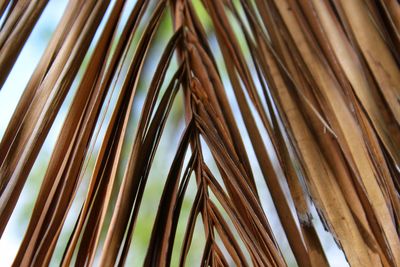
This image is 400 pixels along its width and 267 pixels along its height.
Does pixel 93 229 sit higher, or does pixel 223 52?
pixel 223 52

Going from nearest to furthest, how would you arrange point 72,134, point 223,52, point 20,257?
point 20,257 → point 72,134 → point 223,52

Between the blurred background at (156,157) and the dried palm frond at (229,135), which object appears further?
the blurred background at (156,157)

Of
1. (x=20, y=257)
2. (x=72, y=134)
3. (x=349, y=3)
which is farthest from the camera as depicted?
(x=349, y=3)

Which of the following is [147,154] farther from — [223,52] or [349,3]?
[349,3]

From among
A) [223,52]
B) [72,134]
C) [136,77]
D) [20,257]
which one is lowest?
[20,257]

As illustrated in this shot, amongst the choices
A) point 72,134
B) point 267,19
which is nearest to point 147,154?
point 72,134

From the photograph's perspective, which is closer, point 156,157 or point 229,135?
point 229,135

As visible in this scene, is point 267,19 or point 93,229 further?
point 267,19

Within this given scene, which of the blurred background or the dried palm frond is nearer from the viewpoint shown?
the dried palm frond
